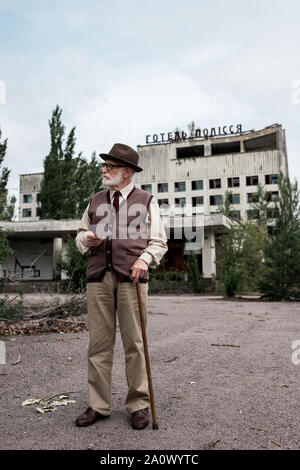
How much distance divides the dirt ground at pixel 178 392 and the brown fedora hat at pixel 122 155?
6.13 feet

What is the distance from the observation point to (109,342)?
9.94 feet

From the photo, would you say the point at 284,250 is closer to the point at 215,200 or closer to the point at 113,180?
the point at 113,180

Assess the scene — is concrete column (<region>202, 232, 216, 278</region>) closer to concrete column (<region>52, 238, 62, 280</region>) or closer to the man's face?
concrete column (<region>52, 238, 62, 280</region>)

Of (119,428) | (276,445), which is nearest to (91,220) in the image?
(119,428)

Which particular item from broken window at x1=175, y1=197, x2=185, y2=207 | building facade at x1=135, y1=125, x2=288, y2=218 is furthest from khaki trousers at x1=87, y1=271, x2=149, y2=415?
broken window at x1=175, y1=197, x2=185, y2=207

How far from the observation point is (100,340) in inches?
118

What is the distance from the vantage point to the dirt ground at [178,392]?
8.55 ft

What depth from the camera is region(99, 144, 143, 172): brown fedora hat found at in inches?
124

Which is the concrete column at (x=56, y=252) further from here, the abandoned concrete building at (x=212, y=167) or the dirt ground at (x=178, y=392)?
the dirt ground at (x=178, y=392)

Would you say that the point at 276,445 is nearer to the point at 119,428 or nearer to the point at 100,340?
the point at 119,428

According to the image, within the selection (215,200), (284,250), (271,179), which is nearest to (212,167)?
(215,200)

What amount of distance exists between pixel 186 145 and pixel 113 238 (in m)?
47.3

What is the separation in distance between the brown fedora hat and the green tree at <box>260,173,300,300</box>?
13.5 m

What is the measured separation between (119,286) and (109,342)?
16.4 inches
